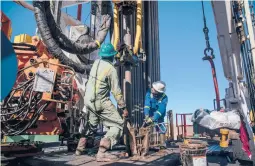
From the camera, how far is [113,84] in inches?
129

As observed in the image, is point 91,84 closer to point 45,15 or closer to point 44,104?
point 44,104

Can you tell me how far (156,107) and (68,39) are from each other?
9.66 feet

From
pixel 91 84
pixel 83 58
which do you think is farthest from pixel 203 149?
pixel 83 58

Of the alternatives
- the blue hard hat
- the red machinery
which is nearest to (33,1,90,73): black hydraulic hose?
the red machinery

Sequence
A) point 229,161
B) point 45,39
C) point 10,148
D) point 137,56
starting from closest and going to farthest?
point 10,148 < point 229,161 < point 137,56 < point 45,39

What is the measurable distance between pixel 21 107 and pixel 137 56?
2533mm

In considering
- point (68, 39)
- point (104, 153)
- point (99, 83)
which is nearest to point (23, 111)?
point (99, 83)

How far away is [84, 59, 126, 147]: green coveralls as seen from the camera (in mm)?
3205

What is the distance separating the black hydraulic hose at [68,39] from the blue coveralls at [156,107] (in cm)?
232

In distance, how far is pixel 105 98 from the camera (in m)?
3.29

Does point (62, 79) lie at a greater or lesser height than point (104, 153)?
greater

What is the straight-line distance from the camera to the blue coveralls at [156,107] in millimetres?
4764

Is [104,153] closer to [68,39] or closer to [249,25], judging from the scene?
[249,25]

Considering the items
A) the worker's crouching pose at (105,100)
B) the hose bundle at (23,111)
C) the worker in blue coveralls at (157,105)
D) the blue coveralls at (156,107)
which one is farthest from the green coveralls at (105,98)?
the blue coveralls at (156,107)
